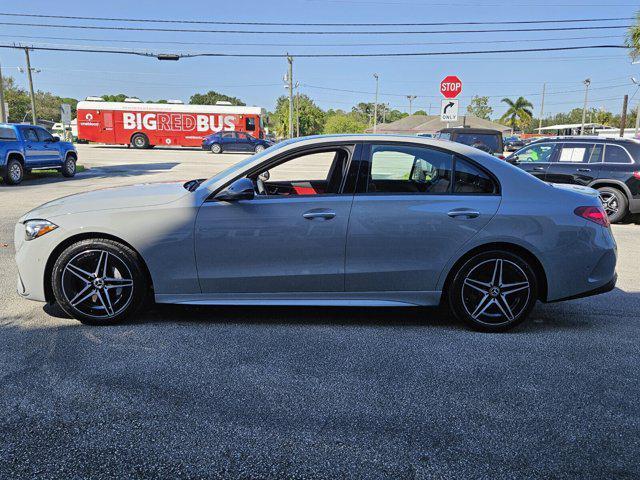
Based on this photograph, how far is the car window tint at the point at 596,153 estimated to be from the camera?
400 inches

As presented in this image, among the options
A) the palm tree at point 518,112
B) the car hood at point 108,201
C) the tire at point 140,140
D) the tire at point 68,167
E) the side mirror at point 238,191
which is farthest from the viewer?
the palm tree at point 518,112

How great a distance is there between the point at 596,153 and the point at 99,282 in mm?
9611

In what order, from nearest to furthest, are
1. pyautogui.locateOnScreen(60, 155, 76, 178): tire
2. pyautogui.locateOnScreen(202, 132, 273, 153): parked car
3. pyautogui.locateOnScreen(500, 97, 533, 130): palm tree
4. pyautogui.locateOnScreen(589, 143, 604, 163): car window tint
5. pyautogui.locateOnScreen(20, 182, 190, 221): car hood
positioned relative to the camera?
pyautogui.locateOnScreen(20, 182, 190, 221): car hood → pyautogui.locateOnScreen(589, 143, 604, 163): car window tint → pyautogui.locateOnScreen(60, 155, 76, 178): tire → pyautogui.locateOnScreen(202, 132, 273, 153): parked car → pyautogui.locateOnScreen(500, 97, 533, 130): palm tree

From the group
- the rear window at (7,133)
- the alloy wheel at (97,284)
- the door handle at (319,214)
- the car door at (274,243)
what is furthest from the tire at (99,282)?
the rear window at (7,133)

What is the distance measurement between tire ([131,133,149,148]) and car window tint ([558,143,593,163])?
31842 millimetres

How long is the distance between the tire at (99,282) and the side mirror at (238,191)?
2.74 feet

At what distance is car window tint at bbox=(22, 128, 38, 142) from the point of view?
15455 mm

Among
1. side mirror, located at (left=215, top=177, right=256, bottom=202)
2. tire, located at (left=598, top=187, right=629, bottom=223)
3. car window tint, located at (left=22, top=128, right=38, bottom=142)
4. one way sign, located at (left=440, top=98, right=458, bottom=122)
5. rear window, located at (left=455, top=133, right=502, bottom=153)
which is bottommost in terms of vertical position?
tire, located at (left=598, top=187, right=629, bottom=223)

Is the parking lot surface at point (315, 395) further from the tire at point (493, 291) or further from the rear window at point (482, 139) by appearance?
the rear window at point (482, 139)

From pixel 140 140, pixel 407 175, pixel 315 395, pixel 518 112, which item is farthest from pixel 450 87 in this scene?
pixel 518 112

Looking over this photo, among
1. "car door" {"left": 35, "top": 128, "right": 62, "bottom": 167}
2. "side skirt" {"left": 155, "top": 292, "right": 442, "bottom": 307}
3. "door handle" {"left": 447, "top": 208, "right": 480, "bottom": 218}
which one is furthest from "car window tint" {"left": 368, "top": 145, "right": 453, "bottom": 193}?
"car door" {"left": 35, "top": 128, "right": 62, "bottom": 167}

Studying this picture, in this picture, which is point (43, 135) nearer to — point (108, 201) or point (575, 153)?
point (108, 201)

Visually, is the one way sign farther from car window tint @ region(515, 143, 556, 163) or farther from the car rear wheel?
the car rear wheel

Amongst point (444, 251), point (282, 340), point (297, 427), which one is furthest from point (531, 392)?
point (282, 340)
